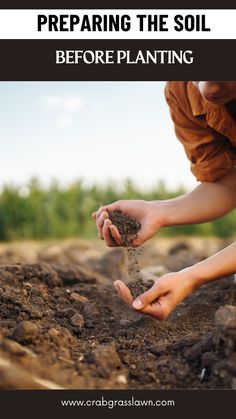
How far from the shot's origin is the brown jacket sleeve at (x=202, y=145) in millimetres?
3121

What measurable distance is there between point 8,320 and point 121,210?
869mm

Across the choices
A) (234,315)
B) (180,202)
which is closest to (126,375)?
(234,315)

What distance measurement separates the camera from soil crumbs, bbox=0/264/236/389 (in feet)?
6.64

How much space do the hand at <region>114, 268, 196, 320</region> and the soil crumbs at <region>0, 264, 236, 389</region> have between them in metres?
0.14

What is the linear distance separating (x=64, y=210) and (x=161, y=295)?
469cm

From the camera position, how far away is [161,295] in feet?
8.05

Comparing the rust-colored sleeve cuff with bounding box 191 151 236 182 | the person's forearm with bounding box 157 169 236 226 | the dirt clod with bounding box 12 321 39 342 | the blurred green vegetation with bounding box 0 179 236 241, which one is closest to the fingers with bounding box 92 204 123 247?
the person's forearm with bounding box 157 169 236 226

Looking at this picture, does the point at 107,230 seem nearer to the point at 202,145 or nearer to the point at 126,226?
the point at 126,226

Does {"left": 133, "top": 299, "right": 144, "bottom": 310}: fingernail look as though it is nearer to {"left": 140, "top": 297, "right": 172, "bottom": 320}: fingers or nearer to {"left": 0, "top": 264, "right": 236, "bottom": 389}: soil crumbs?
{"left": 140, "top": 297, "right": 172, "bottom": 320}: fingers

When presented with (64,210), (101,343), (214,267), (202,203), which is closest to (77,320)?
(101,343)
